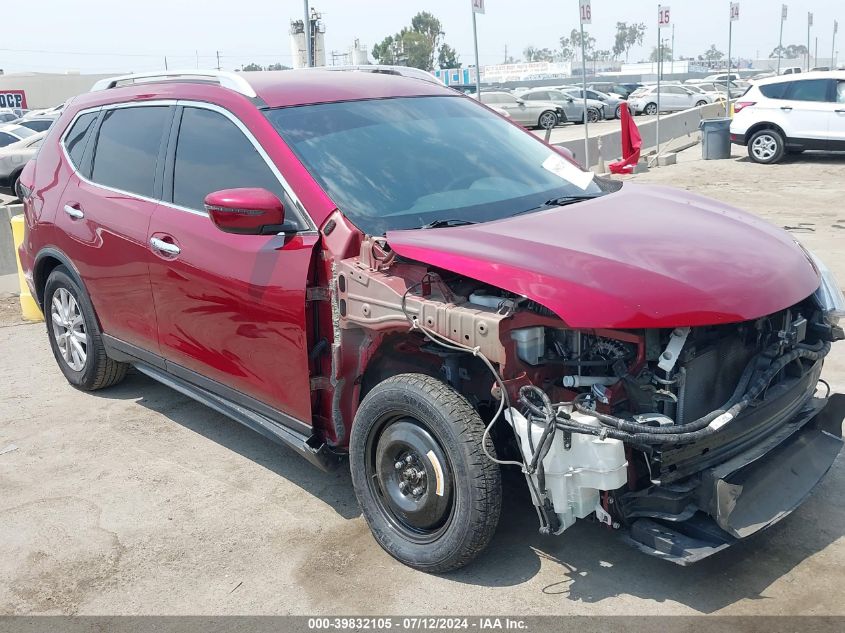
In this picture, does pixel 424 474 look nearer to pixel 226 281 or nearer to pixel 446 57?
pixel 226 281

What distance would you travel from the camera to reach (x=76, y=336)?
577 centimetres

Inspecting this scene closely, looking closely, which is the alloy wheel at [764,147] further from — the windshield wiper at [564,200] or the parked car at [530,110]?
the parked car at [530,110]

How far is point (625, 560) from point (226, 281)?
7.08ft

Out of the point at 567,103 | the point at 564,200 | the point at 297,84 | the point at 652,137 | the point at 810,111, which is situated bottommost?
the point at 652,137

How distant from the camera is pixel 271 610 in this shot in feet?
11.1

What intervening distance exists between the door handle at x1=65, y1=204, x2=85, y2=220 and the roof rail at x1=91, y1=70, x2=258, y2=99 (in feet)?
2.71

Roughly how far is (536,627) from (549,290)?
1.23 metres

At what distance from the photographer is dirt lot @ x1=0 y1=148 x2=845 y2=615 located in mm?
3385

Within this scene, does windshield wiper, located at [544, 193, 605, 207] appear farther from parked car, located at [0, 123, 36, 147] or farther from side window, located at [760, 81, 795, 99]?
parked car, located at [0, 123, 36, 147]

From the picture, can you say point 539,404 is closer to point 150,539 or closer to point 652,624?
point 652,624

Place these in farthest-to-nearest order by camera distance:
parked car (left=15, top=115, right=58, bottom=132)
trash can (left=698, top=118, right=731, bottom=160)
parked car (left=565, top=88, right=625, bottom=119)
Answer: parked car (left=565, top=88, right=625, bottom=119), parked car (left=15, top=115, right=58, bottom=132), trash can (left=698, top=118, right=731, bottom=160)

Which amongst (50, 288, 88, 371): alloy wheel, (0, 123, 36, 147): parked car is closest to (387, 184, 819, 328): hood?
(50, 288, 88, 371): alloy wheel

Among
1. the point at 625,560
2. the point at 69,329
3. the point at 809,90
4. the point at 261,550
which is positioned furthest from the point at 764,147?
the point at 261,550

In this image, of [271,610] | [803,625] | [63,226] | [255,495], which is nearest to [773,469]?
[803,625]
